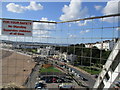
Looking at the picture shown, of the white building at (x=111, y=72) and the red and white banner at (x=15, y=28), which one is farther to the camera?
the red and white banner at (x=15, y=28)

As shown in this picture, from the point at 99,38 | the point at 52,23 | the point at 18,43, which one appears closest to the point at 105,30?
the point at 99,38

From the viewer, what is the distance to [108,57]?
1.88 meters

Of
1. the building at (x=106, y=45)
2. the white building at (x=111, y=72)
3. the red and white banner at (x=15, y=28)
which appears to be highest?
the red and white banner at (x=15, y=28)

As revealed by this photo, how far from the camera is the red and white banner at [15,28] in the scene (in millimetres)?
2023

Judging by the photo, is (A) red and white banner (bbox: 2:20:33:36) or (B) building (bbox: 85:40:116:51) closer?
(B) building (bbox: 85:40:116:51)

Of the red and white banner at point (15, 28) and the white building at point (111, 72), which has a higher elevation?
the red and white banner at point (15, 28)

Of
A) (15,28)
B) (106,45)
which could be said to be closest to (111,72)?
(106,45)

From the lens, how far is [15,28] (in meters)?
2.05

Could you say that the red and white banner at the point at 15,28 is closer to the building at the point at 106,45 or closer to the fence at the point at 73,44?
the fence at the point at 73,44

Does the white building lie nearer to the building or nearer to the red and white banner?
the building

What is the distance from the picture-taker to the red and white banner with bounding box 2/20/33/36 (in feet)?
6.64

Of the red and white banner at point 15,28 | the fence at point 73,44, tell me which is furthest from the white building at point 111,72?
the red and white banner at point 15,28

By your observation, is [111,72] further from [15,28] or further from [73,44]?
[15,28]

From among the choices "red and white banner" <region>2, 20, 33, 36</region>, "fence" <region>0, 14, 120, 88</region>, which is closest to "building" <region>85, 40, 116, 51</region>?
"fence" <region>0, 14, 120, 88</region>
